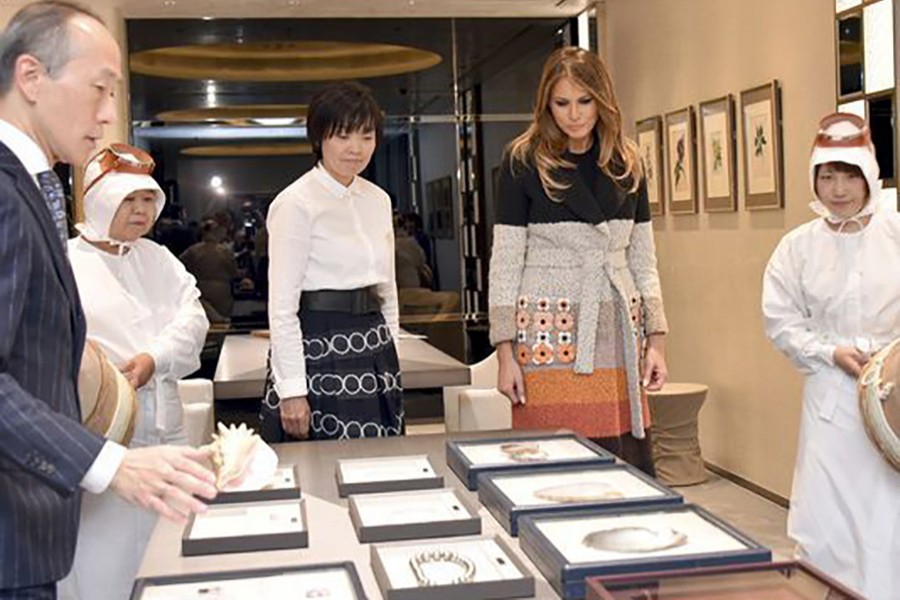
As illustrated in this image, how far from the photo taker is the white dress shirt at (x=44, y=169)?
1.49 metres

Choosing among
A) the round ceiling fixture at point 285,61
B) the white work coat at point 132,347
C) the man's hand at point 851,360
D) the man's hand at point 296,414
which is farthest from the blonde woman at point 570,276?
the round ceiling fixture at point 285,61

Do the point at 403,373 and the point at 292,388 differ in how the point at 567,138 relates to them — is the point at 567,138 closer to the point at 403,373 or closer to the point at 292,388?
the point at 292,388

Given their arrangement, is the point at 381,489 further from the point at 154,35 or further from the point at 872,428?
the point at 154,35

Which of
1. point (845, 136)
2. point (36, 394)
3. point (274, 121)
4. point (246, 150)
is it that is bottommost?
point (36, 394)

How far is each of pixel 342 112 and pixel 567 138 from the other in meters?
0.62

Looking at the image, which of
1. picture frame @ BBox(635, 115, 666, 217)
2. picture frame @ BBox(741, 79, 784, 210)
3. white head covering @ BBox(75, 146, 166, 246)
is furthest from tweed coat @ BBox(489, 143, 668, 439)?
picture frame @ BBox(635, 115, 666, 217)

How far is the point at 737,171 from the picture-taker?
559cm

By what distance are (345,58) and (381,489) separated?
6225 millimetres

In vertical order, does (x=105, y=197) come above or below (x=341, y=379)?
above

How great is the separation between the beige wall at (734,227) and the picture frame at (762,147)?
44 millimetres

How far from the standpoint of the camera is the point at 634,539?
160cm

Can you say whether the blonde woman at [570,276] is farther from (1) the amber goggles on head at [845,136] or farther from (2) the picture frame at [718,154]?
(2) the picture frame at [718,154]

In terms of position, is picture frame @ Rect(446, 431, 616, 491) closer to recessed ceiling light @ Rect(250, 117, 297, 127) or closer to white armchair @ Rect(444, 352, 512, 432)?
white armchair @ Rect(444, 352, 512, 432)

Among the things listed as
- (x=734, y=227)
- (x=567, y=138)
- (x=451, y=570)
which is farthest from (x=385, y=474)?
(x=734, y=227)
